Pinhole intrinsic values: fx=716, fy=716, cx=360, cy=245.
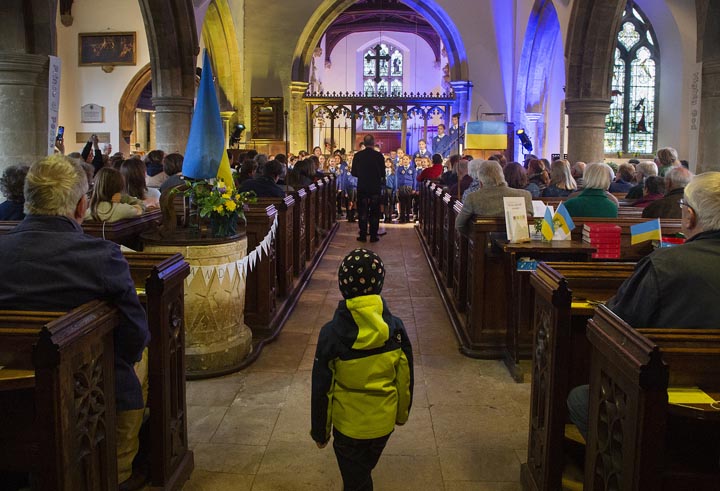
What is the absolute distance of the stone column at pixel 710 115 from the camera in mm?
7363

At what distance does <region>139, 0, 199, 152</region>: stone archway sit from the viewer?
34.8 ft

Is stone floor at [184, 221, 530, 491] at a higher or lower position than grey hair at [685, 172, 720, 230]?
lower

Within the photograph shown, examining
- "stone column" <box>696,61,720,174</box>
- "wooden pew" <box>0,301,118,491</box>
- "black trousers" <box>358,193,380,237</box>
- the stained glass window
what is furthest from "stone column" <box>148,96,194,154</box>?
the stained glass window

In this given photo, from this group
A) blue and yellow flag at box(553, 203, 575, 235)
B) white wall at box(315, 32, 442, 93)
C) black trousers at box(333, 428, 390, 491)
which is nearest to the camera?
black trousers at box(333, 428, 390, 491)

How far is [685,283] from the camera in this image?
2.27 m

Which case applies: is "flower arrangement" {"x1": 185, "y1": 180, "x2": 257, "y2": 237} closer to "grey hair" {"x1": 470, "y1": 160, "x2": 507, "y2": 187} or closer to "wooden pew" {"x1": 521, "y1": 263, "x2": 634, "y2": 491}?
"grey hair" {"x1": 470, "y1": 160, "x2": 507, "y2": 187}

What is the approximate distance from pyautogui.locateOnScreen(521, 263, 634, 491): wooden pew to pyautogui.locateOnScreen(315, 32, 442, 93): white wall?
2795 centimetres

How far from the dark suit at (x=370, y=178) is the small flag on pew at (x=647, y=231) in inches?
260

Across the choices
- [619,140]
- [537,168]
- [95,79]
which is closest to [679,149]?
[619,140]

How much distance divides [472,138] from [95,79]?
12002 millimetres

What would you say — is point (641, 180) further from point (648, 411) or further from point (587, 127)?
point (648, 411)

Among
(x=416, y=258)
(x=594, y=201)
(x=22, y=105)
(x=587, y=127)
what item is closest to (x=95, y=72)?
(x=22, y=105)

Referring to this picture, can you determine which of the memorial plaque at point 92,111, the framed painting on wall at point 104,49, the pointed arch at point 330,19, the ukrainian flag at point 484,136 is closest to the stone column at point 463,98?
the pointed arch at point 330,19

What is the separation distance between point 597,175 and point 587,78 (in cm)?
612
